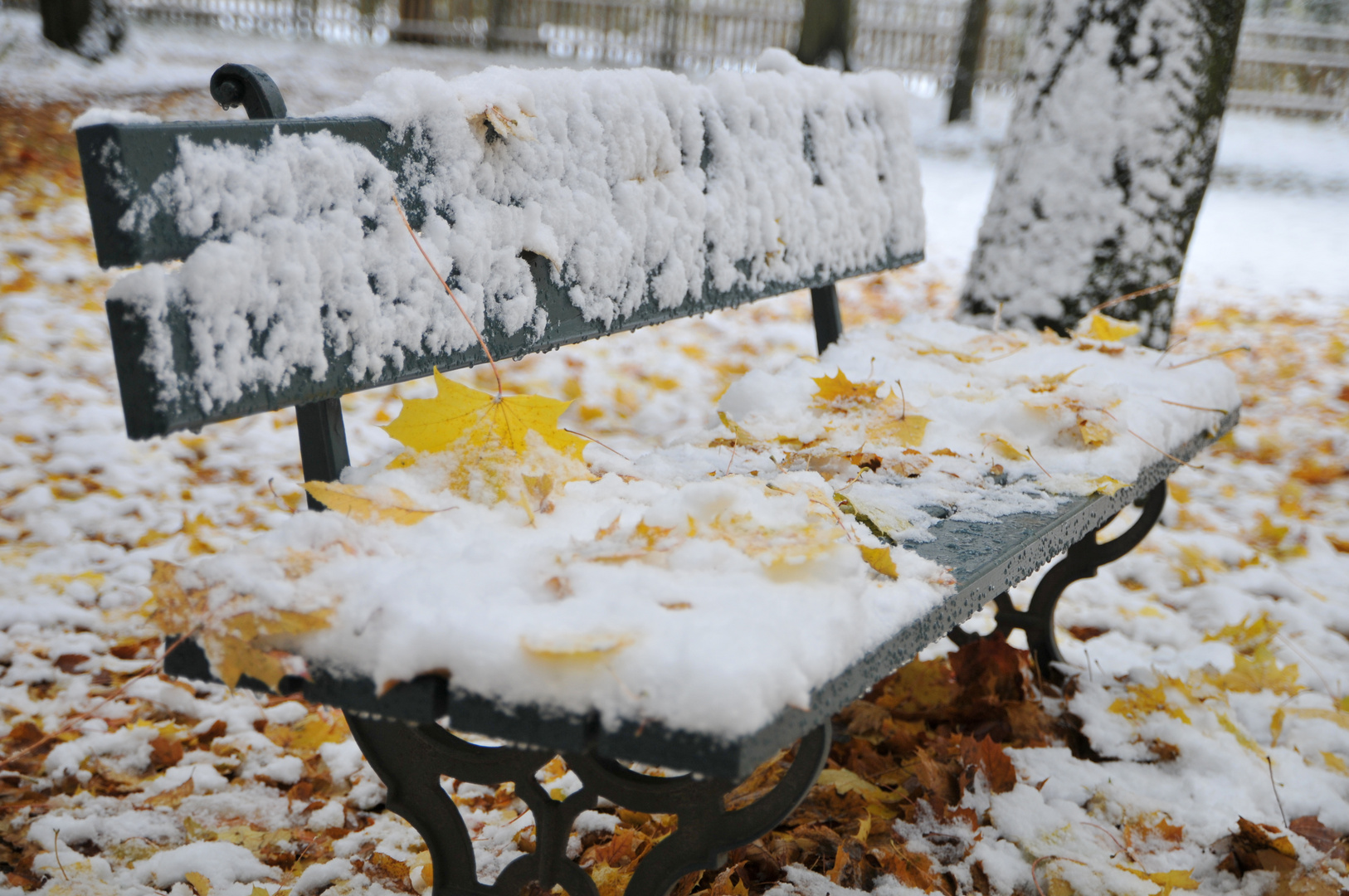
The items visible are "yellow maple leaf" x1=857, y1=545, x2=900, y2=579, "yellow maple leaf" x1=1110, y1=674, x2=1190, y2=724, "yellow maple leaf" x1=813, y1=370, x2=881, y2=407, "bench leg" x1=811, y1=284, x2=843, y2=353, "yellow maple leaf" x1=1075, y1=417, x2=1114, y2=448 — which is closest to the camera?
"yellow maple leaf" x1=857, y1=545, x2=900, y2=579

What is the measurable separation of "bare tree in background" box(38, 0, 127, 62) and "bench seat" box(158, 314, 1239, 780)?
37.6 feet

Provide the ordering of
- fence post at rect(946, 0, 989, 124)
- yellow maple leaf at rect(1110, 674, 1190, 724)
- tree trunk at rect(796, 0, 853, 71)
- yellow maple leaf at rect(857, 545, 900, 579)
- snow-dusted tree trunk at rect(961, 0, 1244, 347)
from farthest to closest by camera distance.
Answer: fence post at rect(946, 0, 989, 124) → tree trunk at rect(796, 0, 853, 71) → snow-dusted tree trunk at rect(961, 0, 1244, 347) → yellow maple leaf at rect(1110, 674, 1190, 724) → yellow maple leaf at rect(857, 545, 900, 579)

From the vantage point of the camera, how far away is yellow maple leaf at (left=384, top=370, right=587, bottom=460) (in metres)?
1.13

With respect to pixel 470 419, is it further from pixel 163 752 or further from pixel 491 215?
pixel 163 752

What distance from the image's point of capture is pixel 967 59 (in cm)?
1225

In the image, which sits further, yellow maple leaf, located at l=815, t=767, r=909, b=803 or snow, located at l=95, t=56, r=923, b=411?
yellow maple leaf, located at l=815, t=767, r=909, b=803

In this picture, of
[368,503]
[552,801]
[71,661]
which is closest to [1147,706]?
[552,801]

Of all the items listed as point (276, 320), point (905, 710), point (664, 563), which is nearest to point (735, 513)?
point (664, 563)

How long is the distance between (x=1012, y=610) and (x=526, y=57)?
612 inches

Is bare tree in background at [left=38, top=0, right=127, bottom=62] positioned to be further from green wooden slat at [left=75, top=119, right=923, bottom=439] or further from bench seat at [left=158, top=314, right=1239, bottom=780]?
bench seat at [left=158, top=314, right=1239, bottom=780]

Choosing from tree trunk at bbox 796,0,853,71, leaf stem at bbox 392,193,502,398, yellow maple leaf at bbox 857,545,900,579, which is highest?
tree trunk at bbox 796,0,853,71

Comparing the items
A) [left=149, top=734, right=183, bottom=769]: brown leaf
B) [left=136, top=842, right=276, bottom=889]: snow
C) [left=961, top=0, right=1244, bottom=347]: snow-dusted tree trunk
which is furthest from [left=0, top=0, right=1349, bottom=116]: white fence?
Result: [left=136, top=842, right=276, bottom=889]: snow

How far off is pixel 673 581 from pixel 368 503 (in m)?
0.32

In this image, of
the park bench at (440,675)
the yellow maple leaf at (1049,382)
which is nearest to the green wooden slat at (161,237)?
the park bench at (440,675)
